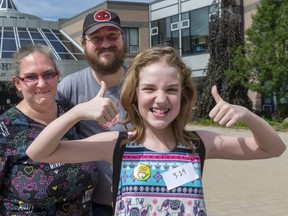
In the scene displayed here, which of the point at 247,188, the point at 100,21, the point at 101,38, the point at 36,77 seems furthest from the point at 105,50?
the point at 247,188

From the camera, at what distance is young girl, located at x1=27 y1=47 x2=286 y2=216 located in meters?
2.15

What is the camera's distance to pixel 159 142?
233 cm

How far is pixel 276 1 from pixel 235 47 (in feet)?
10.2

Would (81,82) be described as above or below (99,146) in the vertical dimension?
above

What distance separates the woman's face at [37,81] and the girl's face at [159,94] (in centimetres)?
59

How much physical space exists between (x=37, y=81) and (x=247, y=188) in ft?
18.3

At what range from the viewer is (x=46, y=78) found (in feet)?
8.44

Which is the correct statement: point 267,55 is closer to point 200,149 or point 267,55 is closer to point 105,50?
point 105,50

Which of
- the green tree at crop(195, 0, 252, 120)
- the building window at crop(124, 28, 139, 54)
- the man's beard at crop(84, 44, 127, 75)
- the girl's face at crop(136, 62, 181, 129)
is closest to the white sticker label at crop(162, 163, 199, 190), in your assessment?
the girl's face at crop(136, 62, 181, 129)

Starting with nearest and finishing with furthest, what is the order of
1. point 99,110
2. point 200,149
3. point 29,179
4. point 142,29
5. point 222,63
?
1. point 99,110
2. point 200,149
3. point 29,179
4. point 222,63
5. point 142,29

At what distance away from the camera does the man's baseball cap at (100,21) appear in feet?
10.0

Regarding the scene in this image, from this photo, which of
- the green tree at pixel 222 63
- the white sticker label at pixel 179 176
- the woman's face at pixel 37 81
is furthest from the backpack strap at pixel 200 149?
the green tree at pixel 222 63

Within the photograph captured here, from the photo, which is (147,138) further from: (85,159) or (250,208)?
(250,208)

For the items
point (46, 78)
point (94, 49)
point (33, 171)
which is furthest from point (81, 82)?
point (33, 171)
